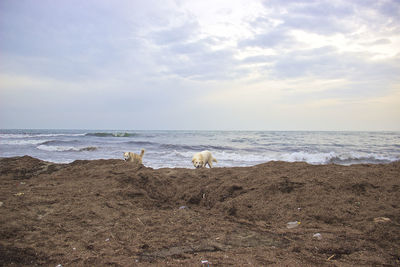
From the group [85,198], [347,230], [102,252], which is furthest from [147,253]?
[347,230]

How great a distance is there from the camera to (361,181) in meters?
4.44

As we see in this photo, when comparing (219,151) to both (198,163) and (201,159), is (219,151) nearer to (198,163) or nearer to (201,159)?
(201,159)

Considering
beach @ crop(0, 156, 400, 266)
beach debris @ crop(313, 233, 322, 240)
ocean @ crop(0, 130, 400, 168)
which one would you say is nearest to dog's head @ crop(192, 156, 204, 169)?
beach @ crop(0, 156, 400, 266)

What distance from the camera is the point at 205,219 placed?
3.51m

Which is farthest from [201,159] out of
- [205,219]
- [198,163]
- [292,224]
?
[292,224]

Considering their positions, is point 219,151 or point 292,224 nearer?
point 292,224

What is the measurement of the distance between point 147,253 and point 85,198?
2091 mm

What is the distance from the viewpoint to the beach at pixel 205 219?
2400mm

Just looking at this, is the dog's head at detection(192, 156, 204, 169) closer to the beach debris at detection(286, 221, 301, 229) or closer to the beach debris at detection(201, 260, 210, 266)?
the beach debris at detection(286, 221, 301, 229)

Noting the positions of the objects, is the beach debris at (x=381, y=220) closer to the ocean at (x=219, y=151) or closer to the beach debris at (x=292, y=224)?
the beach debris at (x=292, y=224)

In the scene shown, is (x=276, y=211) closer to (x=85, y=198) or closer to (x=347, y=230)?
(x=347, y=230)

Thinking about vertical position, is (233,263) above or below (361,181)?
below

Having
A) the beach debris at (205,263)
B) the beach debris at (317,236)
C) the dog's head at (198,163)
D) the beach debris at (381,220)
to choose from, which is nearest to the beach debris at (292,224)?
the beach debris at (317,236)

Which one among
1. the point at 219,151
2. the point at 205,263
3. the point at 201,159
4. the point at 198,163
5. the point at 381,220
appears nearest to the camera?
the point at 205,263
